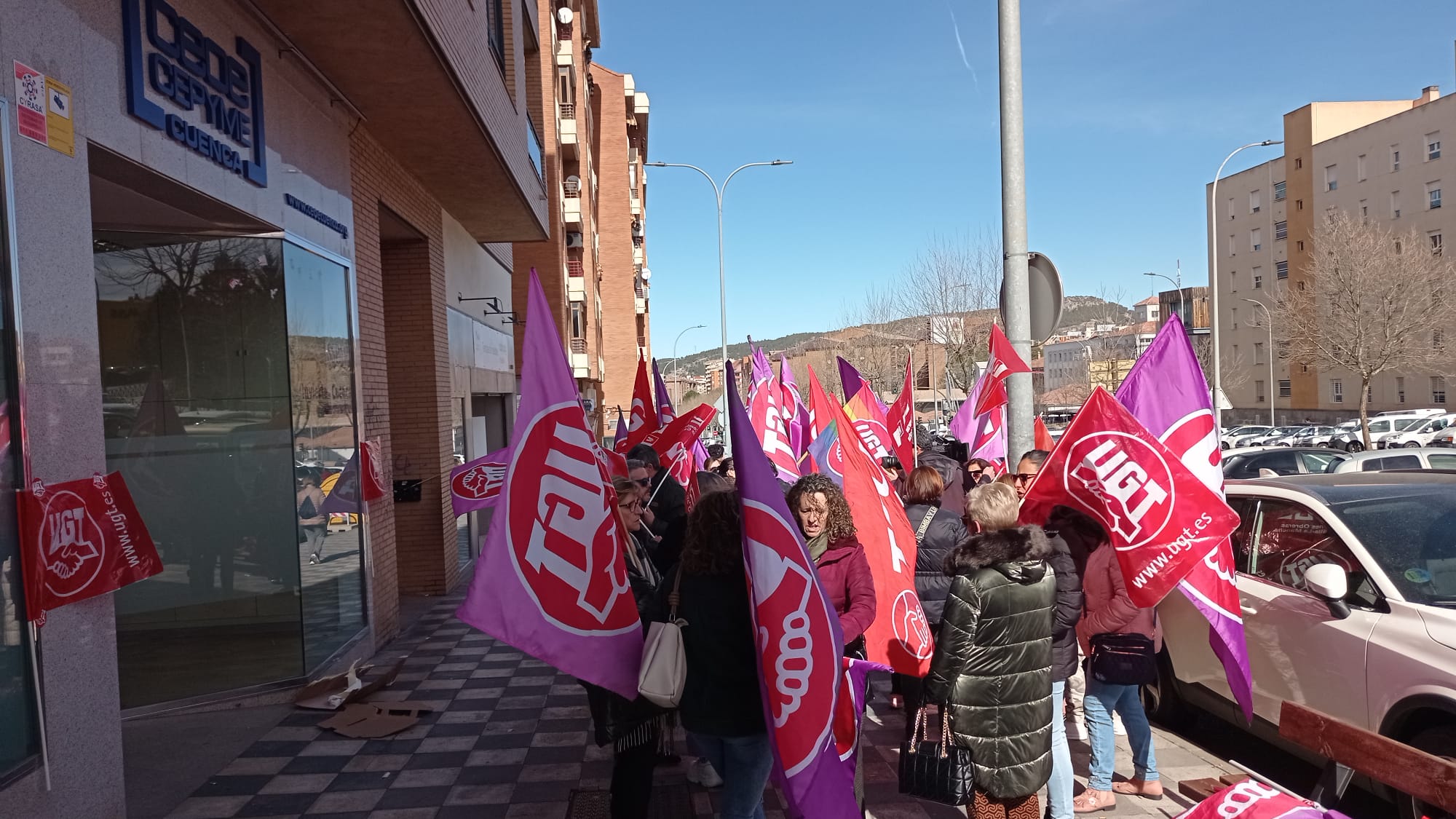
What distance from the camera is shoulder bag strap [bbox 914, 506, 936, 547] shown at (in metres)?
6.01

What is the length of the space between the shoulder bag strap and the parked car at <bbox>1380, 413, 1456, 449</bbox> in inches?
1450

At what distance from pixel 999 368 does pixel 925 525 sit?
2463 mm

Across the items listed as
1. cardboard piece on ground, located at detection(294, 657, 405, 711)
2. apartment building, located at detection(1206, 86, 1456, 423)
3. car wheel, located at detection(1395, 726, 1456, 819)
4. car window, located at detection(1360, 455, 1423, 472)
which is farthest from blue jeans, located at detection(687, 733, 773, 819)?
apartment building, located at detection(1206, 86, 1456, 423)

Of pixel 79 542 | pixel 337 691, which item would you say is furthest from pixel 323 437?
pixel 79 542

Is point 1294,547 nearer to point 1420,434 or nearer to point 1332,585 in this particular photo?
point 1332,585

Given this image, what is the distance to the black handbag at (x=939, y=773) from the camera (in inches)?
156

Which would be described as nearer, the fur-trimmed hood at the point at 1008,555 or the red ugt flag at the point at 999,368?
the fur-trimmed hood at the point at 1008,555

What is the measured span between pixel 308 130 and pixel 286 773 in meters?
5.15

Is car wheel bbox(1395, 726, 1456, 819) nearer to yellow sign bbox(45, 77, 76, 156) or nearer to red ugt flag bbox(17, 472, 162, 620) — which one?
red ugt flag bbox(17, 472, 162, 620)

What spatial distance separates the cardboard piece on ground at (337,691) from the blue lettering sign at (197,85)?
3.78 m

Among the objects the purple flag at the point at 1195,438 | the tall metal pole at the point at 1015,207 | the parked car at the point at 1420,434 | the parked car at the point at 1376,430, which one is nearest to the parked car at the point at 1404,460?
the tall metal pole at the point at 1015,207

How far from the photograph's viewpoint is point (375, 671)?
8.30m

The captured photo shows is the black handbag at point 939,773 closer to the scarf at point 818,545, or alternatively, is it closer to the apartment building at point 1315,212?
the scarf at point 818,545

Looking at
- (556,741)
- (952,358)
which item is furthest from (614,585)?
(952,358)
